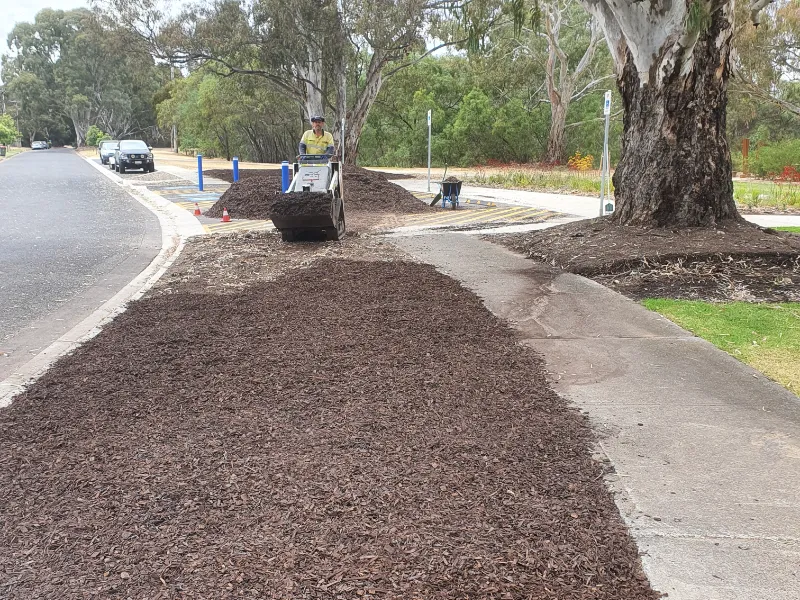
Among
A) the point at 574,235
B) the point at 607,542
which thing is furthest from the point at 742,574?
the point at 574,235

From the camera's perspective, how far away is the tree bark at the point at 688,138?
9648 millimetres

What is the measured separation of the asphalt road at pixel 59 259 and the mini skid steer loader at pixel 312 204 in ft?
7.37

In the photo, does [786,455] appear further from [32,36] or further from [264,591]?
[32,36]

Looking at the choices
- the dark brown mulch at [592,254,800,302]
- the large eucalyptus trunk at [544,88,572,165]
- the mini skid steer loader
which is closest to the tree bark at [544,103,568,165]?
the large eucalyptus trunk at [544,88,572,165]

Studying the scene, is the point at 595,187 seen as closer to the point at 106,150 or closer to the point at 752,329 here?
the point at 752,329

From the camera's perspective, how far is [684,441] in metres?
4.07

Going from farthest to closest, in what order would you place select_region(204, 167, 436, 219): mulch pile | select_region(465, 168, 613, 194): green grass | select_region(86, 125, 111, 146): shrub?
select_region(86, 125, 111, 146): shrub
select_region(465, 168, 613, 194): green grass
select_region(204, 167, 436, 219): mulch pile

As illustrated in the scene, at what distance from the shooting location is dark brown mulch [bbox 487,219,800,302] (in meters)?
8.02

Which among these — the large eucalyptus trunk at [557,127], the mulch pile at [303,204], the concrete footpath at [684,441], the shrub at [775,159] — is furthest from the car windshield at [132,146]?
the concrete footpath at [684,441]

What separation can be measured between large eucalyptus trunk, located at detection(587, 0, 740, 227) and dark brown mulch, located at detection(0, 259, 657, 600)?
507 centimetres

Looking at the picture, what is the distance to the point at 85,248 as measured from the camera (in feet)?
40.3

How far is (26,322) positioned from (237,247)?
15.6ft

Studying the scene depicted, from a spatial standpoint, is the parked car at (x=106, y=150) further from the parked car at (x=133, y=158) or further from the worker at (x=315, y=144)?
the worker at (x=315, y=144)

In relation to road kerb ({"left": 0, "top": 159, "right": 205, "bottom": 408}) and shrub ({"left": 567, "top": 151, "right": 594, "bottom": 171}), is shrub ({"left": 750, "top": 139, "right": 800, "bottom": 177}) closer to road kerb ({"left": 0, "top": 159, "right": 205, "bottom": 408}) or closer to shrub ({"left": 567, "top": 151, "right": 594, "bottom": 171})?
shrub ({"left": 567, "top": 151, "right": 594, "bottom": 171})
